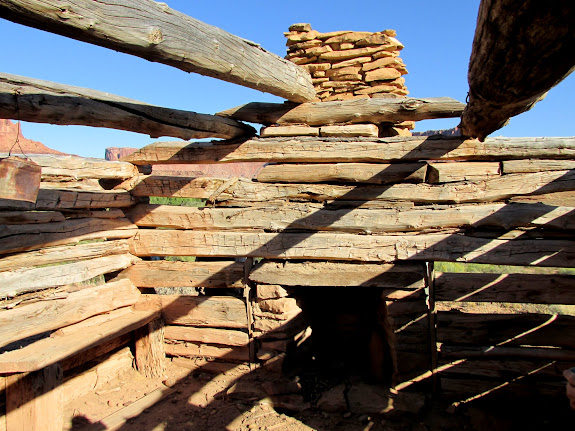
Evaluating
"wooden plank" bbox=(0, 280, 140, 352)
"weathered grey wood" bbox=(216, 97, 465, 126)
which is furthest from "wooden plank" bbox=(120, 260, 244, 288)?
"weathered grey wood" bbox=(216, 97, 465, 126)

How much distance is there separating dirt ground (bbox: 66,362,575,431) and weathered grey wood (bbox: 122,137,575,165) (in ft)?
7.66

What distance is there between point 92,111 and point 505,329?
4.15 meters

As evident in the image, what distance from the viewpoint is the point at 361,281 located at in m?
3.95

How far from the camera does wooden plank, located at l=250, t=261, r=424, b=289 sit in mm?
3879

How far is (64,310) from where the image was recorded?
145 inches

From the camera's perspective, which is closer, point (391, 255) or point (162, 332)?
point (391, 255)

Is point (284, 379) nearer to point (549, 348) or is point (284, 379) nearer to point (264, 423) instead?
point (264, 423)

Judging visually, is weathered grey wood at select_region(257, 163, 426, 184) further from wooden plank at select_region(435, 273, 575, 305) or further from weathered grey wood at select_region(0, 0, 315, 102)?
weathered grey wood at select_region(0, 0, 315, 102)

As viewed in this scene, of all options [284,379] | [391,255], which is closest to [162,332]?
[284,379]

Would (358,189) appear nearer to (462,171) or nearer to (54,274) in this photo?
(462,171)

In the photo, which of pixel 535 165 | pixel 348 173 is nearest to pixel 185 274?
pixel 348 173

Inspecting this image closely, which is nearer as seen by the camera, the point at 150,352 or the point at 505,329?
the point at 505,329

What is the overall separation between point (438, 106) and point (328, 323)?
2.99 meters

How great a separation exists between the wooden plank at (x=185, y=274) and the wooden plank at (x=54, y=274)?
186mm
